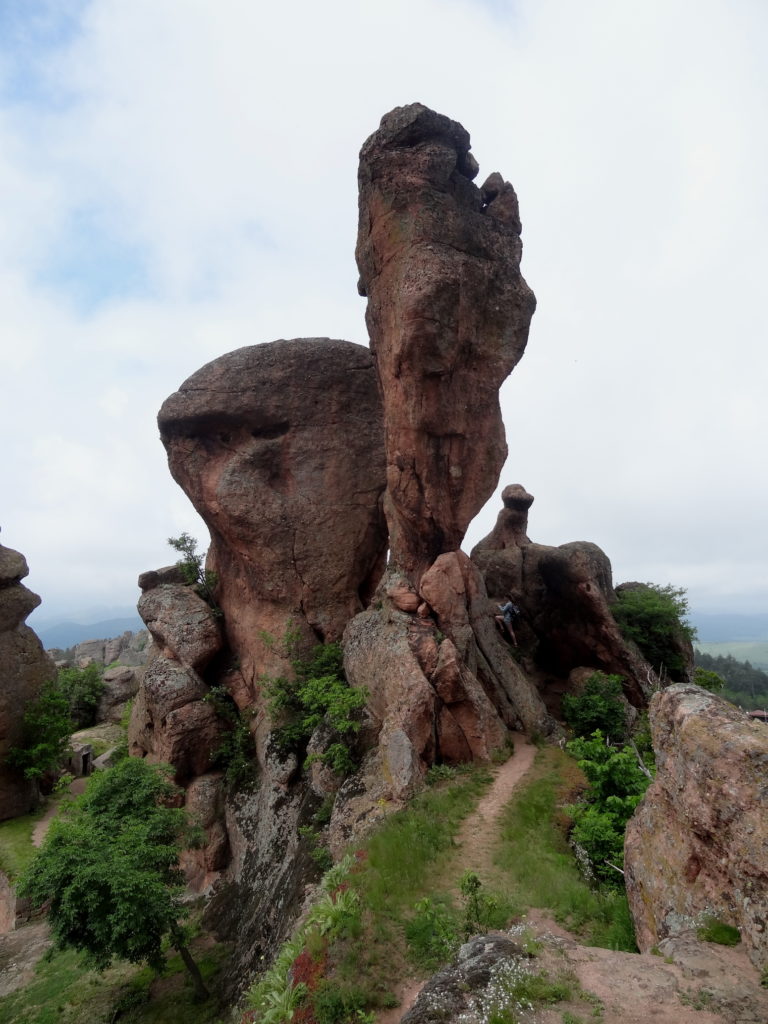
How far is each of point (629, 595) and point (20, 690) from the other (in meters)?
28.5

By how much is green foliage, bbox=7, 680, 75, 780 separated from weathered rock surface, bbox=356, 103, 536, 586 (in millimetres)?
18379

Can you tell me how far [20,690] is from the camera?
86.0 ft

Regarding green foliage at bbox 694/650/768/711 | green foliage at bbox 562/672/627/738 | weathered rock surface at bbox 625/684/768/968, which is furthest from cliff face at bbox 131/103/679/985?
green foliage at bbox 694/650/768/711

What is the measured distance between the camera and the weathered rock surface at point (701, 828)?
6.61m

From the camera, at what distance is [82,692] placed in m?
39.7

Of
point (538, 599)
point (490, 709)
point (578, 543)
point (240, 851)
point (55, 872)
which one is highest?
point (578, 543)

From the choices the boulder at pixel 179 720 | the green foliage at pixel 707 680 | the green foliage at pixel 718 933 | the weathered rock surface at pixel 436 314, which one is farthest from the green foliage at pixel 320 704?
the green foliage at pixel 707 680

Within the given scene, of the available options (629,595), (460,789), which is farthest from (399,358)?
(629,595)

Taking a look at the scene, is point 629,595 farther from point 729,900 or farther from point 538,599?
point 729,900

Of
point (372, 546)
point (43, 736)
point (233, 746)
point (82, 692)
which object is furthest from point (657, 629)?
point (82, 692)

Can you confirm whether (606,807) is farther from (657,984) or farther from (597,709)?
(597,709)

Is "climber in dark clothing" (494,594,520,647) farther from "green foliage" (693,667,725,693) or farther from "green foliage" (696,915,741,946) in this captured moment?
"green foliage" (696,915,741,946)

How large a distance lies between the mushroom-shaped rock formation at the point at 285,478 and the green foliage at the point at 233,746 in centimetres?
107

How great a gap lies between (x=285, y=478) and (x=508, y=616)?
11.6 meters
